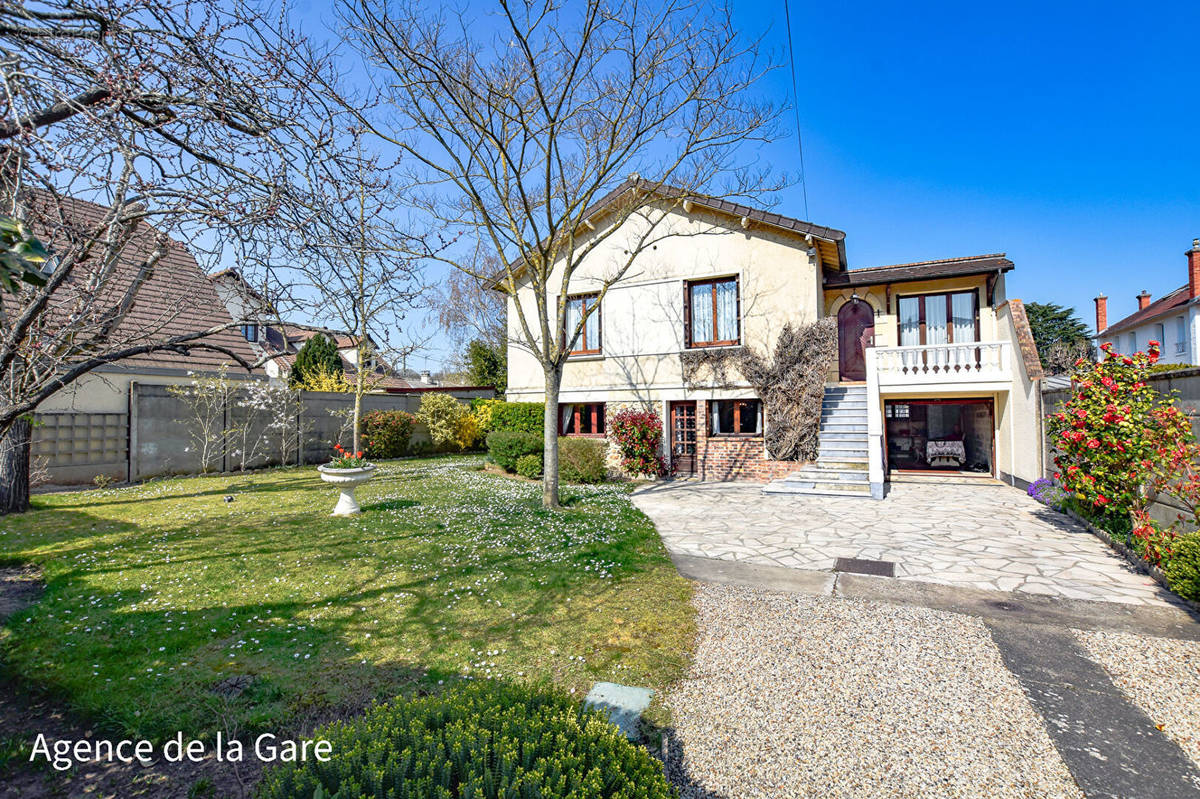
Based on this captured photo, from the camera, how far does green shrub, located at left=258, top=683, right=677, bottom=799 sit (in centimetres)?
166

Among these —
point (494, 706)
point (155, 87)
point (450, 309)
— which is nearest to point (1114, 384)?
point (494, 706)

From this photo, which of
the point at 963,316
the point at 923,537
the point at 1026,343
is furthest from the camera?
the point at 963,316

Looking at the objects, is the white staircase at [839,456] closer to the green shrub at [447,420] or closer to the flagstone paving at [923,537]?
the flagstone paving at [923,537]

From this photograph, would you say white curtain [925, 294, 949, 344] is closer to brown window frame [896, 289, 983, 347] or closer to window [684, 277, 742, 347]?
brown window frame [896, 289, 983, 347]

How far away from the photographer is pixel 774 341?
13.0m

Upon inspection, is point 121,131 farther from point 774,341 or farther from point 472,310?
point 472,310

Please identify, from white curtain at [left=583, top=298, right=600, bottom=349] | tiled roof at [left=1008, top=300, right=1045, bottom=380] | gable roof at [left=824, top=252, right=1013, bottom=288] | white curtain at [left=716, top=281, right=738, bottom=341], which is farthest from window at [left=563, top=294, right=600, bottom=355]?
tiled roof at [left=1008, top=300, right=1045, bottom=380]

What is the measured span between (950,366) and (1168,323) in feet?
84.6

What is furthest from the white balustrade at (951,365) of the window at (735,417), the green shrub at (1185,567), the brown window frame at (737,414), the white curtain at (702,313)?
the green shrub at (1185,567)

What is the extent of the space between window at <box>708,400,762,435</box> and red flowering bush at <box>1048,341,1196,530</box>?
21.0 feet

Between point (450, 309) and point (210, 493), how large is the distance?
19785 millimetres

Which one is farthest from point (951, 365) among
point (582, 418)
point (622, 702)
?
point (622, 702)

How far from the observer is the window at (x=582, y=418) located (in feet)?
49.6

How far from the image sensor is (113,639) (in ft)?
13.6
